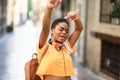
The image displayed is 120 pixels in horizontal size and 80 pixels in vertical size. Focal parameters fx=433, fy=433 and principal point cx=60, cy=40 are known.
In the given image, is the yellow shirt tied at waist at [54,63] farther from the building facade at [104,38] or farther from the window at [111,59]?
the window at [111,59]

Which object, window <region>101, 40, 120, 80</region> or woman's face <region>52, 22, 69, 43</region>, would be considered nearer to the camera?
woman's face <region>52, 22, 69, 43</region>

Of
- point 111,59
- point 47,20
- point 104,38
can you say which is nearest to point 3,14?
point 104,38

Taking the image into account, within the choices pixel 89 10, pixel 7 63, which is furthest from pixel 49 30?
pixel 7 63

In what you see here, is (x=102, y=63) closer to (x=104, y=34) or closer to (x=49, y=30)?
(x=104, y=34)

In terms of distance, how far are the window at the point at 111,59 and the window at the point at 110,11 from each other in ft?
2.13

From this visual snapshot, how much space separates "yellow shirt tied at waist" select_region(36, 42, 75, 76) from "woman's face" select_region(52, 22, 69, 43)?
78mm

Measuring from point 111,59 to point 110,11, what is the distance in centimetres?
140

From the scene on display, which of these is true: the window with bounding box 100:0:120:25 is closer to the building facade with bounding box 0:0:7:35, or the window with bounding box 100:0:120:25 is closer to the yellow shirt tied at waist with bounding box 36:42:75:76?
the yellow shirt tied at waist with bounding box 36:42:75:76

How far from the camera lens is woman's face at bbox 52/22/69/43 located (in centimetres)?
335

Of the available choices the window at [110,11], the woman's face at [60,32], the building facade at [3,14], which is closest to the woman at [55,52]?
the woman's face at [60,32]

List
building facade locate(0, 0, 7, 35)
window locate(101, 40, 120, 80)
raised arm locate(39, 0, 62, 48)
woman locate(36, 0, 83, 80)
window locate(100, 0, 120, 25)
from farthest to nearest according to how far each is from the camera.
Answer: building facade locate(0, 0, 7, 35), window locate(100, 0, 120, 25), window locate(101, 40, 120, 80), woman locate(36, 0, 83, 80), raised arm locate(39, 0, 62, 48)

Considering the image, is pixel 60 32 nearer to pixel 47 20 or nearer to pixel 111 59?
pixel 47 20

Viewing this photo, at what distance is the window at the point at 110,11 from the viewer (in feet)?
39.8

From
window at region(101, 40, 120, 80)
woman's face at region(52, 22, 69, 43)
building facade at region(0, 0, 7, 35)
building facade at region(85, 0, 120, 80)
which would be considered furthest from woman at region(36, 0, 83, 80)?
building facade at region(0, 0, 7, 35)
